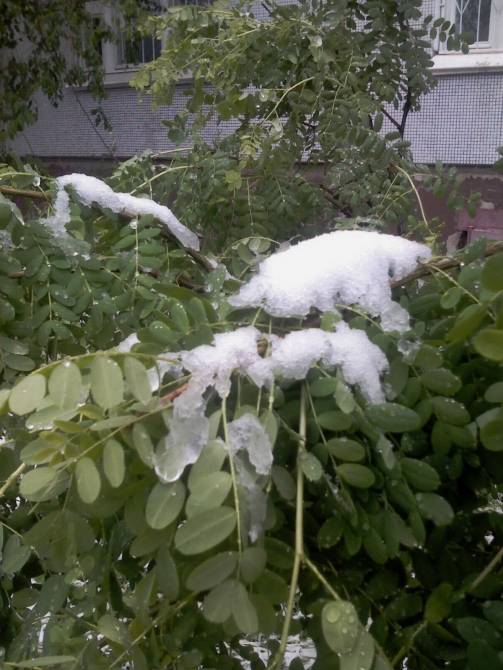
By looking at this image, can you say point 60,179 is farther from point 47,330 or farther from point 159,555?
point 159,555

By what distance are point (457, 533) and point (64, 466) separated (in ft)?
0.70

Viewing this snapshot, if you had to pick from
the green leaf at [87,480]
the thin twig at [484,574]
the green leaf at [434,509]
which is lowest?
the thin twig at [484,574]

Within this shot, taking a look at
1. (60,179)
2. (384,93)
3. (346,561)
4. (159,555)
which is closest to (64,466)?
(159,555)

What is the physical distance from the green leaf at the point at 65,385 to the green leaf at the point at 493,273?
7.9 inches

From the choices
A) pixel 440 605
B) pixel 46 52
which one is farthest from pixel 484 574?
pixel 46 52

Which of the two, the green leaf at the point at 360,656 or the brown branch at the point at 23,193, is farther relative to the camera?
the brown branch at the point at 23,193

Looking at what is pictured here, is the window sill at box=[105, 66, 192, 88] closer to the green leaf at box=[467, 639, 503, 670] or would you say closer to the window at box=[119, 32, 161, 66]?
the window at box=[119, 32, 161, 66]

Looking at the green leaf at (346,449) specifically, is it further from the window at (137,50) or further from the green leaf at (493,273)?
the window at (137,50)

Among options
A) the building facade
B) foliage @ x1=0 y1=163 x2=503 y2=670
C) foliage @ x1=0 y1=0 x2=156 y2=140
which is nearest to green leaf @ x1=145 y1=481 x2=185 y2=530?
foliage @ x1=0 y1=163 x2=503 y2=670

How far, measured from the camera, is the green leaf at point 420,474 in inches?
12.2

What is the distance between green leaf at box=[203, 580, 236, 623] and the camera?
0.89 ft

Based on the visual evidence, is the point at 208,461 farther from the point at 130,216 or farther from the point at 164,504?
the point at 130,216

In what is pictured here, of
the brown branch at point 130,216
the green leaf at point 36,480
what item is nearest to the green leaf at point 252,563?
the green leaf at point 36,480

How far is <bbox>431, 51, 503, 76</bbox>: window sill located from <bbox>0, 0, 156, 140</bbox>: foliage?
3.53 feet
